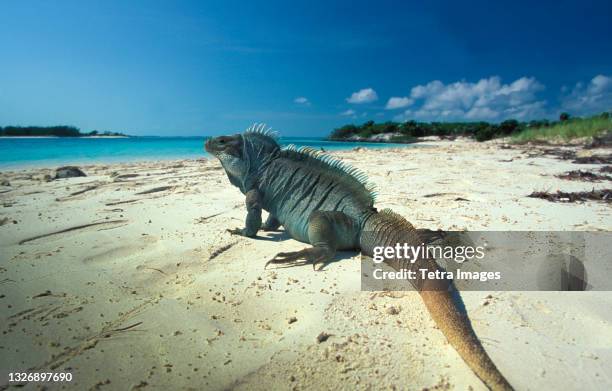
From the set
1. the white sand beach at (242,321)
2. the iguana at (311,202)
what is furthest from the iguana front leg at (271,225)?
the white sand beach at (242,321)

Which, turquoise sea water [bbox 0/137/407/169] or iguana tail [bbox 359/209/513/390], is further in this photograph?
turquoise sea water [bbox 0/137/407/169]

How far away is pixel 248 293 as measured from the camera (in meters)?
2.37

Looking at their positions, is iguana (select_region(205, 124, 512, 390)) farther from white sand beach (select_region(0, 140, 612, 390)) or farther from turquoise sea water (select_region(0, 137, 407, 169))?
turquoise sea water (select_region(0, 137, 407, 169))

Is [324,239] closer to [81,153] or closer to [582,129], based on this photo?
[582,129]

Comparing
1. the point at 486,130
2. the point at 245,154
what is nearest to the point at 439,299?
the point at 245,154

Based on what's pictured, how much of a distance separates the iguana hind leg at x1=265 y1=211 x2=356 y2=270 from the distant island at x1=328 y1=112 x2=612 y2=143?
20.2m

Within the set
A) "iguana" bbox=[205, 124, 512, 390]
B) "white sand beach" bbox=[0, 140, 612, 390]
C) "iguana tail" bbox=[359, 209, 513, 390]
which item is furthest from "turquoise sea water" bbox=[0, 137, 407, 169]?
"white sand beach" bbox=[0, 140, 612, 390]

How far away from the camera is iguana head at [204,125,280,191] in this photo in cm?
380

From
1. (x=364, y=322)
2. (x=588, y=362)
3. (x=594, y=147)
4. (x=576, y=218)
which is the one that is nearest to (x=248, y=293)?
(x=364, y=322)

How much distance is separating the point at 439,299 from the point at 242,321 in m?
1.23

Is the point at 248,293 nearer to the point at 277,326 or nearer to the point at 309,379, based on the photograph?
the point at 277,326

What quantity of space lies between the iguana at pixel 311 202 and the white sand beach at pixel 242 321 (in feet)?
0.61

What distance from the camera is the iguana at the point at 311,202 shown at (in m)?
2.82

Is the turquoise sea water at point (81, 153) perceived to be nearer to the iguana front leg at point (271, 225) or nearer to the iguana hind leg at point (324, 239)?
the iguana front leg at point (271, 225)
